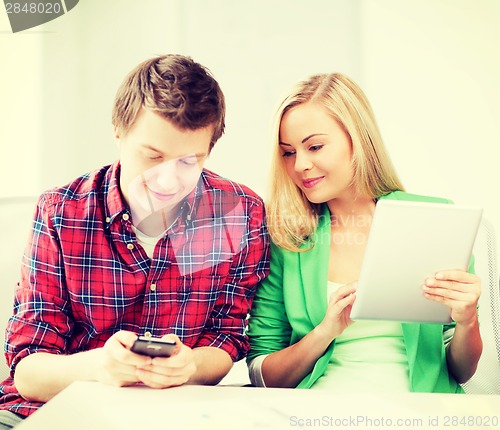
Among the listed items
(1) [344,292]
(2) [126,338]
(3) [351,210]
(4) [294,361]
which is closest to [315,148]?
(3) [351,210]

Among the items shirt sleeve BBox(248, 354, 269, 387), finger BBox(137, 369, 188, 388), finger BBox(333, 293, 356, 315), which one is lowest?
shirt sleeve BBox(248, 354, 269, 387)

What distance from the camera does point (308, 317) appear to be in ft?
3.76

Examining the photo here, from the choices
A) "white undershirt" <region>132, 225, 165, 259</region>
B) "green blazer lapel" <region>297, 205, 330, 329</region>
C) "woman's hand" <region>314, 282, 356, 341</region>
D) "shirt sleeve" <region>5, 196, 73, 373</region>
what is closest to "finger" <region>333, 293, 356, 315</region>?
"woman's hand" <region>314, 282, 356, 341</region>

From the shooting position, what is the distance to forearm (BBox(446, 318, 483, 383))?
3.45 ft

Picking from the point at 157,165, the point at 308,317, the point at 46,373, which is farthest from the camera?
the point at 308,317

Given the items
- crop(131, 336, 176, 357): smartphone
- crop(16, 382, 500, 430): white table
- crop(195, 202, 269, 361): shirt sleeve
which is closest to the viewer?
crop(16, 382, 500, 430): white table

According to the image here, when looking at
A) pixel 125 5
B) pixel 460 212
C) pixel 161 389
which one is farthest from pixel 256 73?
pixel 161 389

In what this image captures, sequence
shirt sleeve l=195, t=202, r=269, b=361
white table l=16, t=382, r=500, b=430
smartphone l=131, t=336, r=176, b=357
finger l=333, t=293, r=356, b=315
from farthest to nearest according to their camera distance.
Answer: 1. shirt sleeve l=195, t=202, r=269, b=361
2. finger l=333, t=293, r=356, b=315
3. smartphone l=131, t=336, r=176, b=357
4. white table l=16, t=382, r=500, b=430

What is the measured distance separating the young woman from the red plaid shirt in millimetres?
62

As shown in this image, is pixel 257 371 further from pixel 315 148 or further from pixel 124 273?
pixel 315 148

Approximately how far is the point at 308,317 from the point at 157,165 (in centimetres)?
40

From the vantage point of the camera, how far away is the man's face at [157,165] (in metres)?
1.02

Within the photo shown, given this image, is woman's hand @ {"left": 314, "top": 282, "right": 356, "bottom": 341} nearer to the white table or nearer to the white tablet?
the white tablet

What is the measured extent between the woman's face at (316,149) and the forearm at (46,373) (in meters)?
0.53
